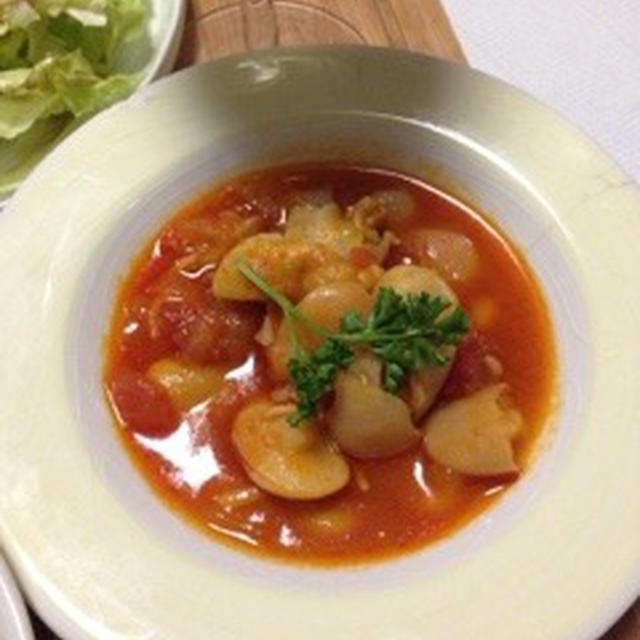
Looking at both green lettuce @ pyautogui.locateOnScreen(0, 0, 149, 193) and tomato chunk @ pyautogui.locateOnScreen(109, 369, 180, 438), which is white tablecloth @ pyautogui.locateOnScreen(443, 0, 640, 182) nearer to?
green lettuce @ pyautogui.locateOnScreen(0, 0, 149, 193)

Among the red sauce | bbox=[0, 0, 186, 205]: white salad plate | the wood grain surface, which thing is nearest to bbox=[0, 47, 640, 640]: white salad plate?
the red sauce

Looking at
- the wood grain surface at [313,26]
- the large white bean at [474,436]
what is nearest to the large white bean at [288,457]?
the large white bean at [474,436]

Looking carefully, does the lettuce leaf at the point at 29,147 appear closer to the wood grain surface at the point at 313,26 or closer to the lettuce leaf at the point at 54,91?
the lettuce leaf at the point at 54,91

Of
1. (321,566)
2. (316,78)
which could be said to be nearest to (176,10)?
(316,78)

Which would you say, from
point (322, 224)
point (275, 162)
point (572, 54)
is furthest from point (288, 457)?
point (572, 54)

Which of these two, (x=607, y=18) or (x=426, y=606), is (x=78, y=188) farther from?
(x=607, y=18)
